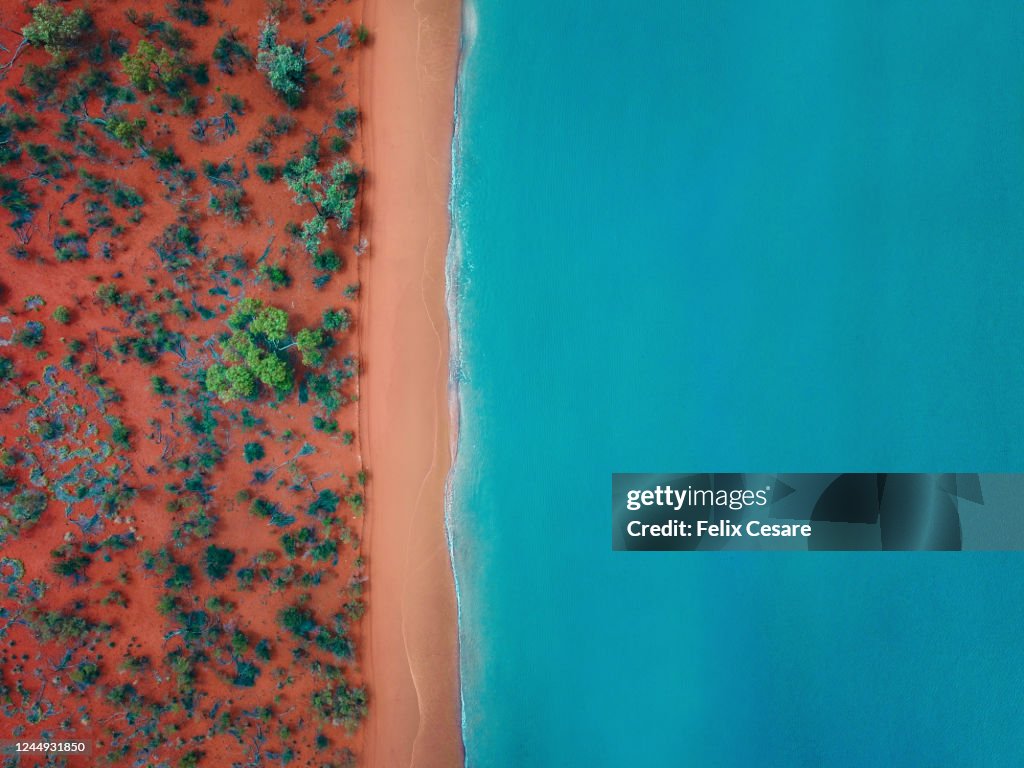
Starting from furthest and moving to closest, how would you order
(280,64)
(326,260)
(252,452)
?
(326,260), (252,452), (280,64)

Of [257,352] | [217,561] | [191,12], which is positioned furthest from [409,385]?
[191,12]

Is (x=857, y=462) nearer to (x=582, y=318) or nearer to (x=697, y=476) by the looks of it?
(x=697, y=476)

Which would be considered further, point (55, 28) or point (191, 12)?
point (191, 12)

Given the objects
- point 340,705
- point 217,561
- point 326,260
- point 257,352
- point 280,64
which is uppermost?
point 280,64

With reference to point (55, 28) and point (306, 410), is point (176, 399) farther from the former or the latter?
point (55, 28)

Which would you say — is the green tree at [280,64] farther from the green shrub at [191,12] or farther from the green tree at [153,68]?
the green tree at [153,68]

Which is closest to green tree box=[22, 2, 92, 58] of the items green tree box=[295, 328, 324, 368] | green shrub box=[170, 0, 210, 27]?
green shrub box=[170, 0, 210, 27]

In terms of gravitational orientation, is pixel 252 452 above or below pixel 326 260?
below
